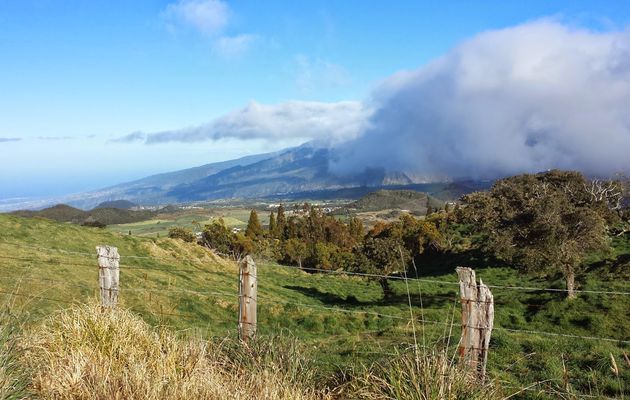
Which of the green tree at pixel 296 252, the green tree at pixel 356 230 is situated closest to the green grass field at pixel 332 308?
the green tree at pixel 296 252

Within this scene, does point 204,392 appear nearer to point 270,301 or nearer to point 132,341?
point 132,341

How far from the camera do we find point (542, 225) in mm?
27266

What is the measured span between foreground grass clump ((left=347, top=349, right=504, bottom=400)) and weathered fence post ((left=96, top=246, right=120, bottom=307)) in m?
6.06

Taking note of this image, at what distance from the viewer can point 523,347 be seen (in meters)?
12.5

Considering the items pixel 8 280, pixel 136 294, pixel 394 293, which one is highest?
pixel 8 280

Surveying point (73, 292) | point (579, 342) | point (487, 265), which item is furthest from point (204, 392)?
point (487, 265)

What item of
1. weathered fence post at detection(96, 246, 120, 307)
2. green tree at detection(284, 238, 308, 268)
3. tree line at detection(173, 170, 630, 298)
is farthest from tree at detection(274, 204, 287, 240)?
weathered fence post at detection(96, 246, 120, 307)

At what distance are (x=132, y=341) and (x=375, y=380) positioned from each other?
148 inches

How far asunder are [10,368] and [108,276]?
4018mm

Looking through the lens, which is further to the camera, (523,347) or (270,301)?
(270,301)

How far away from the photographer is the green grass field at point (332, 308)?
1027 cm

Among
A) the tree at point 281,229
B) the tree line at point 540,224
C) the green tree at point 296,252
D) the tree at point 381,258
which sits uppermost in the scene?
the tree line at point 540,224

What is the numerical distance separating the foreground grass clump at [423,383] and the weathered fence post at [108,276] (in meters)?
6.06

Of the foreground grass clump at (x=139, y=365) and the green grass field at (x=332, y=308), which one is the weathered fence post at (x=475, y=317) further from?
the foreground grass clump at (x=139, y=365)
